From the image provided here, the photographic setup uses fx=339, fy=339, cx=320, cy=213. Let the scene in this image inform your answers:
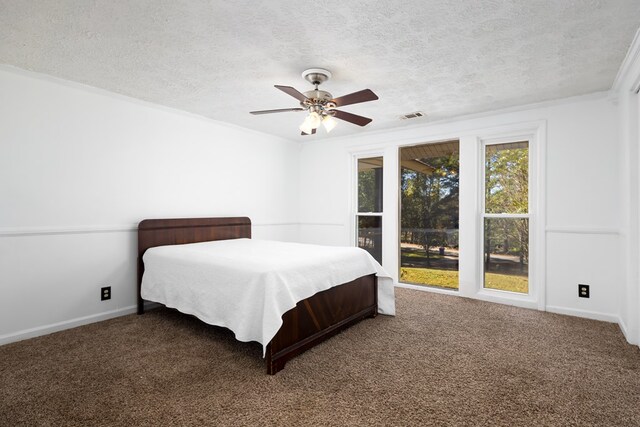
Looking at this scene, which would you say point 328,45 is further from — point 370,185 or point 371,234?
point 371,234

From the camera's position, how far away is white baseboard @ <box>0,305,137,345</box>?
2818 mm

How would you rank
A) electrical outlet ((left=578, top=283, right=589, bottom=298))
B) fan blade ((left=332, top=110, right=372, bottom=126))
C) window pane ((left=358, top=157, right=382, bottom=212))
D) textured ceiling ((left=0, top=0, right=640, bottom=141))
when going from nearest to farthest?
1. textured ceiling ((left=0, top=0, right=640, bottom=141))
2. fan blade ((left=332, top=110, right=372, bottom=126))
3. electrical outlet ((left=578, top=283, right=589, bottom=298))
4. window pane ((left=358, top=157, right=382, bottom=212))

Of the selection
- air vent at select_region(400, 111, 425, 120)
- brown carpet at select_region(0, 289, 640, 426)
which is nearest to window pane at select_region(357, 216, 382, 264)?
air vent at select_region(400, 111, 425, 120)

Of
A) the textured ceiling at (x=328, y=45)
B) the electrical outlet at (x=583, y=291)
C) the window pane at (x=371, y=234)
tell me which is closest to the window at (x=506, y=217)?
the electrical outlet at (x=583, y=291)

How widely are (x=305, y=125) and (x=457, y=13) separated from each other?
1.37 m

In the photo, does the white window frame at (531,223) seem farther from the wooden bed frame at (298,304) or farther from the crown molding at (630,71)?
the wooden bed frame at (298,304)

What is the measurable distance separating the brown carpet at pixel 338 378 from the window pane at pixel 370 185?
226cm

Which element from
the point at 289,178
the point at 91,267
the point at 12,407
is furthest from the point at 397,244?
the point at 12,407

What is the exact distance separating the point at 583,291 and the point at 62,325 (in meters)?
5.11

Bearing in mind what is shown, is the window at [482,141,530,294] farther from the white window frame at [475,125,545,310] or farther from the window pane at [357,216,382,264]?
the window pane at [357,216,382,264]

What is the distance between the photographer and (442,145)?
461cm

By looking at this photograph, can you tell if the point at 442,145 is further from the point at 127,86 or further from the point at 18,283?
the point at 18,283

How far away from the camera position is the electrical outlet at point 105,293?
3.36m

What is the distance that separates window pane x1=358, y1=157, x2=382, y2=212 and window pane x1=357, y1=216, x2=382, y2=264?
153 mm
